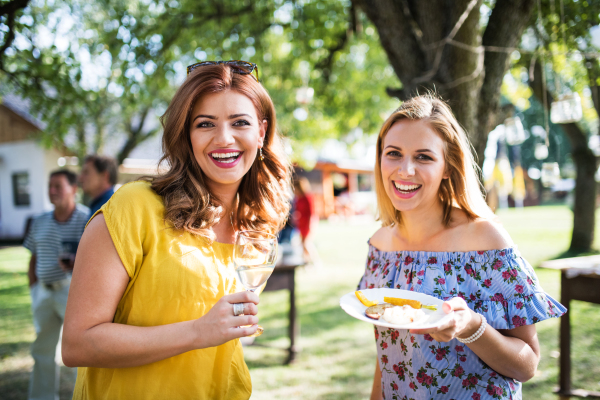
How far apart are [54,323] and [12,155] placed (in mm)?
17299

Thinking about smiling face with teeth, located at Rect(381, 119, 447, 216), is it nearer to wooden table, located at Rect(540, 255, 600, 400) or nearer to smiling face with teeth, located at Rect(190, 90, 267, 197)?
smiling face with teeth, located at Rect(190, 90, 267, 197)

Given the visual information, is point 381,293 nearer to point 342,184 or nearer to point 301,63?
point 301,63

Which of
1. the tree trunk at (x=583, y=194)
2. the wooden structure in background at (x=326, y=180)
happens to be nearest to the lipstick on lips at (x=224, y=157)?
the tree trunk at (x=583, y=194)

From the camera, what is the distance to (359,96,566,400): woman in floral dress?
1.78 m

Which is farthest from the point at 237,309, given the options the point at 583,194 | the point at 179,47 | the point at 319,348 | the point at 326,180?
the point at 326,180

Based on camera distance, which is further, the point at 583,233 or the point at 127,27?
the point at 583,233

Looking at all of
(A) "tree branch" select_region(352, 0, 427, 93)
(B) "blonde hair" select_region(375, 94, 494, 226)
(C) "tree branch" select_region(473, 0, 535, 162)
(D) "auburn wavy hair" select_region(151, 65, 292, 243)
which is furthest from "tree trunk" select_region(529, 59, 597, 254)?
(D) "auburn wavy hair" select_region(151, 65, 292, 243)

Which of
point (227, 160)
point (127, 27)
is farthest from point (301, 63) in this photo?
point (227, 160)

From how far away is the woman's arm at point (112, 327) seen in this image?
1.40 m

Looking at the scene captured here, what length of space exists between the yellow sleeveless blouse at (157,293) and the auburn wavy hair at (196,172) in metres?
0.07

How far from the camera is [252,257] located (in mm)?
1501

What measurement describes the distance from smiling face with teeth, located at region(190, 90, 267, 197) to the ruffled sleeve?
123 centimetres

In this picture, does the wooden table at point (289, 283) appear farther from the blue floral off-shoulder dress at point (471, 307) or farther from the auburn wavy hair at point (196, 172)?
the blue floral off-shoulder dress at point (471, 307)

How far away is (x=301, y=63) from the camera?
9.87 m
